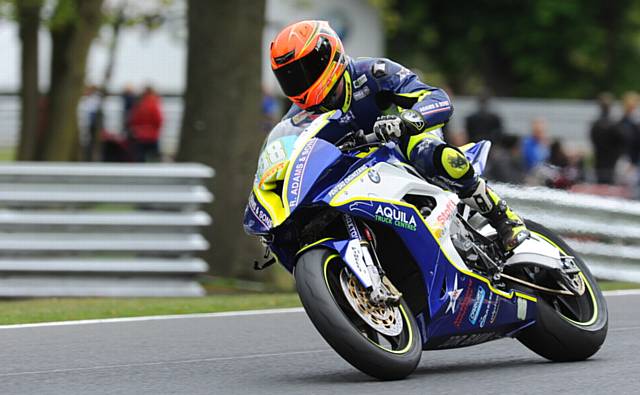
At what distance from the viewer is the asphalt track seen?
5.95 metres

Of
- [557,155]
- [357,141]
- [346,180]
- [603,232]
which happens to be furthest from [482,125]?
[346,180]

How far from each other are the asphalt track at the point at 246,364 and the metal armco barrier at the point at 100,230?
2806 millimetres

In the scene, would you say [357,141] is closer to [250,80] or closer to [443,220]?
[443,220]

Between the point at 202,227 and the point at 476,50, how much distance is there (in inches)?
1061

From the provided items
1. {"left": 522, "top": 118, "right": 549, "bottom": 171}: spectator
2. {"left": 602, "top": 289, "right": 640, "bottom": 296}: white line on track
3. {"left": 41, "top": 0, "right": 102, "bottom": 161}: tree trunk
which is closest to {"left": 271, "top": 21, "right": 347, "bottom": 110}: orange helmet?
{"left": 602, "top": 289, "right": 640, "bottom": 296}: white line on track

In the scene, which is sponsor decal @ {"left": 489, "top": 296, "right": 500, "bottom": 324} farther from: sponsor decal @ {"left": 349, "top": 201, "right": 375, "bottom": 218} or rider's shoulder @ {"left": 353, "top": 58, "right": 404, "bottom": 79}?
rider's shoulder @ {"left": 353, "top": 58, "right": 404, "bottom": 79}

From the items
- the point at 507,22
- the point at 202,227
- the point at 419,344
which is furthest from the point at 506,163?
the point at 507,22

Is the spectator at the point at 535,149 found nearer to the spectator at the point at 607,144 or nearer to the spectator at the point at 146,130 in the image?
the spectator at the point at 607,144

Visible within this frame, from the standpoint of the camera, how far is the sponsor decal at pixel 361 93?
6469 millimetres

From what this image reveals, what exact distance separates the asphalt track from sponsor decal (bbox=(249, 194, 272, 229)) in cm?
71

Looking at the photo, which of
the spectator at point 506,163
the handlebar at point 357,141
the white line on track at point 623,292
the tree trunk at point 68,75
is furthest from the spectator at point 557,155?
the handlebar at point 357,141

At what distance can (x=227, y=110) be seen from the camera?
12727 mm

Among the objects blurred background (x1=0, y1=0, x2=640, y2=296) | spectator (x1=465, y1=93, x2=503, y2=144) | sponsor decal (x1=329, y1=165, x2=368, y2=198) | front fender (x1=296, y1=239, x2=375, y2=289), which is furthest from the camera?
spectator (x1=465, y1=93, x2=503, y2=144)

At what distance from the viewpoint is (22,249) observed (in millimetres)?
11148
